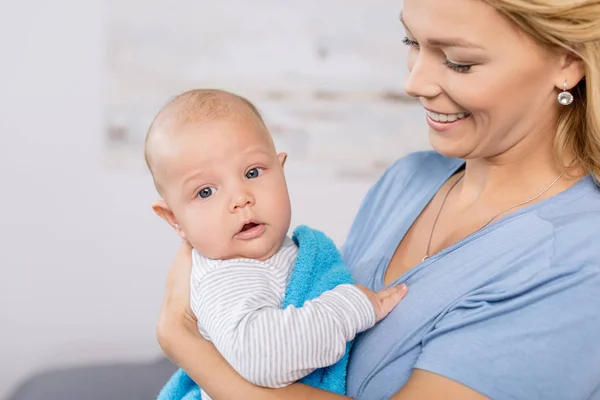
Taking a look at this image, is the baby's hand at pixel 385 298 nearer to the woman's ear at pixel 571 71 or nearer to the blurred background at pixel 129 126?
the woman's ear at pixel 571 71

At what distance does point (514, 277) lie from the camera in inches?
51.2

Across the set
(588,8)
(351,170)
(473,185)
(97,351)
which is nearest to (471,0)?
(588,8)

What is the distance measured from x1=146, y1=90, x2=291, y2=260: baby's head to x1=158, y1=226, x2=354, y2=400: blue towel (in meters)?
0.06

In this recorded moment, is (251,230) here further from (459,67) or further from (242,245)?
(459,67)

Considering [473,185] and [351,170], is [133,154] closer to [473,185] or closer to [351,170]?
[351,170]

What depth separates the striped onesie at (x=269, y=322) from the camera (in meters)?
1.26

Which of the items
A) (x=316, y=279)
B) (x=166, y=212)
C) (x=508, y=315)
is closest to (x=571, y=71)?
(x=508, y=315)

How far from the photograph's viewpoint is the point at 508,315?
4.18ft

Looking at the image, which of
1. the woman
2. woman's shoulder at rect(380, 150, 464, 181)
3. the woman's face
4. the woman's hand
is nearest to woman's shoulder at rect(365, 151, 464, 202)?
woman's shoulder at rect(380, 150, 464, 181)

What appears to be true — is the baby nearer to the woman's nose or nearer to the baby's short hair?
the baby's short hair

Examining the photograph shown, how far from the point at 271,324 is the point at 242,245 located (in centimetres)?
19

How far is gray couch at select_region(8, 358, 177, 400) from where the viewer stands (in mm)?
2701

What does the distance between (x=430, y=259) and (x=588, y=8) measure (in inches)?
19.5

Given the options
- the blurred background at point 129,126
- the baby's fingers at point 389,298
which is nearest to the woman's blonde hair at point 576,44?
the baby's fingers at point 389,298
